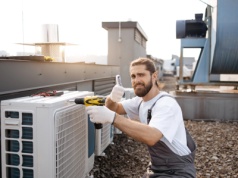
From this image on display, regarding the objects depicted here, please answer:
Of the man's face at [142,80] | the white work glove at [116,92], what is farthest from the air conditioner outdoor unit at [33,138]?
the man's face at [142,80]

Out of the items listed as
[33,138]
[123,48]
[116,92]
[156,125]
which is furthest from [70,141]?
[123,48]

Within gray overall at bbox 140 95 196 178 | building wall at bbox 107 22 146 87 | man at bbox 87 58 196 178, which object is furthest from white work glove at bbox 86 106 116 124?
building wall at bbox 107 22 146 87

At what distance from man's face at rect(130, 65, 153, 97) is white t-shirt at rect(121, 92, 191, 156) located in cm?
12

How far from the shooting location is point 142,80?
2355mm

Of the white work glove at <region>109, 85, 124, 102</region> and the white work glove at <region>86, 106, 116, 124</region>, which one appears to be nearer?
the white work glove at <region>86, 106, 116, 124</region>

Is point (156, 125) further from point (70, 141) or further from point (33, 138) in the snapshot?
point (33, 138)

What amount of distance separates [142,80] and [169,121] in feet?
1.47

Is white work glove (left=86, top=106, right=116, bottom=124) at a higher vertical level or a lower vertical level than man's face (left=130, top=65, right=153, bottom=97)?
lower

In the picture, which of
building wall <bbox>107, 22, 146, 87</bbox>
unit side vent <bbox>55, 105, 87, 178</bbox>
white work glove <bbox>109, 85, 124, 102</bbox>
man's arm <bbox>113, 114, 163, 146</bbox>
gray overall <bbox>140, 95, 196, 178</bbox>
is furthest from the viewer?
building wall <bbox>107, 22, 146, 87</bbox>

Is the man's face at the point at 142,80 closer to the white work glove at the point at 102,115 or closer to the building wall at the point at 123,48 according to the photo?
the white work glove at the point at 102,115

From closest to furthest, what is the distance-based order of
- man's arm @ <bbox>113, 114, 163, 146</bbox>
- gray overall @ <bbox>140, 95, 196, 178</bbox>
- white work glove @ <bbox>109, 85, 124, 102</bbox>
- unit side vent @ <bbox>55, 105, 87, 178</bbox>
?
man's arm @ <bbox>113, 114, 163, 146</bbox>
unit side vent @ <bbox>55, 105, 87, 178</bbox>
gray overall @ <bbox>140, 95, 196, 178</bbox>
white work glove @ <bbox>109, 85, 124, 102</bbox>

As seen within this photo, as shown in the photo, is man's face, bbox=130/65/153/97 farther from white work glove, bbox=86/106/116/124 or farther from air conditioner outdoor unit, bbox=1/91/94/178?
air conditioner outdoor unit, bbox=1/91/94/178

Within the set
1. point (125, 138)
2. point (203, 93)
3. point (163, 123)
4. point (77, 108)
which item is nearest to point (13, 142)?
point (77, 108)

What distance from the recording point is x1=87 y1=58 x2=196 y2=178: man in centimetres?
204
